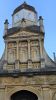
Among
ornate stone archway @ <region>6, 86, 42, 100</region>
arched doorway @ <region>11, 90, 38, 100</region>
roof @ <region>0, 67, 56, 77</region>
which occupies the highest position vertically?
roof @ <region>0, 67, 56, 77</region>

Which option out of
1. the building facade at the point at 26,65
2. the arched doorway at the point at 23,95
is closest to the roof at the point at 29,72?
the building facade at the point at 26,65

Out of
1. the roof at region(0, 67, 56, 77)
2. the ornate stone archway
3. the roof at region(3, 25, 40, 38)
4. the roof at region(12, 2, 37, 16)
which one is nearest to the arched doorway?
the ornate stone archway

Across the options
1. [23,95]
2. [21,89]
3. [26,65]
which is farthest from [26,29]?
[23,95]

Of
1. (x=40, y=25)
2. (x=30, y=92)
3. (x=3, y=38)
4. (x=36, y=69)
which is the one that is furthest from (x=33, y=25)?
(x=30, y=92)

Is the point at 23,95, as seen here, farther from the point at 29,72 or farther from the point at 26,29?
the point at 26,29

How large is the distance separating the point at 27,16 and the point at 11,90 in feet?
17.4

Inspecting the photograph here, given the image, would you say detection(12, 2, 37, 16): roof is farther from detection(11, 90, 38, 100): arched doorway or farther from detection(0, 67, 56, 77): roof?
detection(11, 90, 38, 100): arched doorway

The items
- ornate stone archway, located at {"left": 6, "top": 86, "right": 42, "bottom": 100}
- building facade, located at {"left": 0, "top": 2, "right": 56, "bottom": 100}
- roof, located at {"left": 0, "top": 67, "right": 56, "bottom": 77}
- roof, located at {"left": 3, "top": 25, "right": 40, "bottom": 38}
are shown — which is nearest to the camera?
ornate stone archway, located at {"left": 6, "top": 86, "right": 42, "bottom": 100}

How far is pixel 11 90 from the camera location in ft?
47.5

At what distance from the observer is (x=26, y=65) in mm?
15172

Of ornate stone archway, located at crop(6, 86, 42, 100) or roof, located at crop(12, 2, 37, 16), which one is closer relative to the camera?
ornate stone archway, located at crop(6, 86, 42, 100)

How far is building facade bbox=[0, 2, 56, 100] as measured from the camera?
14422mm

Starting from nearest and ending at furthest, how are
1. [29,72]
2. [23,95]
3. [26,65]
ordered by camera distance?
[29,72], [23,95], [26,65]

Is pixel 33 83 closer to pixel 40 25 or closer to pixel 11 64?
pixel 11 64
